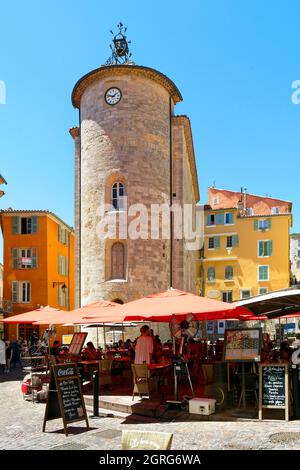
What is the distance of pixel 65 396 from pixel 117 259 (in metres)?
16.1

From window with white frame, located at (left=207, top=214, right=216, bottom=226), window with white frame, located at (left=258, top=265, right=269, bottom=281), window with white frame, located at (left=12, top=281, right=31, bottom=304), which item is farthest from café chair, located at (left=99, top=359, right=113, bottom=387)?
window with white frame, located at (left=207, top=214, right=216, bottom=226)

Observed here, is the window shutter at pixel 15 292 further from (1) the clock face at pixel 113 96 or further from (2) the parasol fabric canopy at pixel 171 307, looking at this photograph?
(2) the parasol fabric canopy at pixel 171 307

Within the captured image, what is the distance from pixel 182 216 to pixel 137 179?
3.42 metres

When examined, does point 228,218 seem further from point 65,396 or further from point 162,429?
point 65,396

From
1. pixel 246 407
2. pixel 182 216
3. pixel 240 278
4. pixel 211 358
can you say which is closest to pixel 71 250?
pixel 240 278

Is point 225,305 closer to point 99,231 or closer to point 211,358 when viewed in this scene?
point 211,358

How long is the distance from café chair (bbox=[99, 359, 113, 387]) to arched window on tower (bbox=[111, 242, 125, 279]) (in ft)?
36.8

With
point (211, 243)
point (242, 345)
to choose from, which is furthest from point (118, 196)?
point (211, 243)

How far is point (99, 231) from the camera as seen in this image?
81.0 ft

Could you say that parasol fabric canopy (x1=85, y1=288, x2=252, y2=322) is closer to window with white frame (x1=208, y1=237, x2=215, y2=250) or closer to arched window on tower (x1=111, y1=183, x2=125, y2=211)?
arched window on tower (x1=111, y1=183, x2=125, y2=211)

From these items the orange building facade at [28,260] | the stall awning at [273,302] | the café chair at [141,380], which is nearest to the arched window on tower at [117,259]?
the stall awning at [273,302]

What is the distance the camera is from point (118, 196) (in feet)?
81.3

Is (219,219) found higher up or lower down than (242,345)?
higher up

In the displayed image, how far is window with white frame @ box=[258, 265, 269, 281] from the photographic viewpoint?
45.3 m
